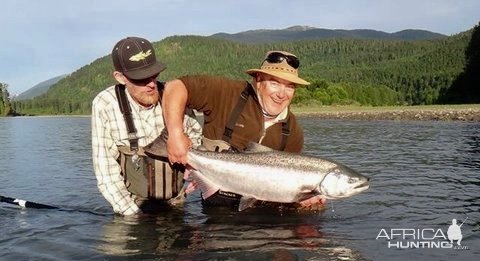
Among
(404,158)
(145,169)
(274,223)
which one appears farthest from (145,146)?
(404,158)

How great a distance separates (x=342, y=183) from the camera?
5332 millimetres

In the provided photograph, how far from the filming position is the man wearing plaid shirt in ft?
18.7

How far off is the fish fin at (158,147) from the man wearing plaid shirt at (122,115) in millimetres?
347

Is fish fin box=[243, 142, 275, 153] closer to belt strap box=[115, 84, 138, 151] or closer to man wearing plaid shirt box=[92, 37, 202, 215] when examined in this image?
man wearing plaid shirt box=[92, 37, 202, 215]

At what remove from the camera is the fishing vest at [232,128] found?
612 cm

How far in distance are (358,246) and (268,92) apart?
1.92 meters

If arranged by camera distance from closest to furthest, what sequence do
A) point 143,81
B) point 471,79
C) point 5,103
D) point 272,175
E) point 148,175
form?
1. point 272,175
2. point 143,81
3. point 148,175
4. point 471,79
5. point 5,103

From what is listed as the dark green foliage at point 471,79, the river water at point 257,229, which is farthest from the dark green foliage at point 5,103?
the river water at point 257,229

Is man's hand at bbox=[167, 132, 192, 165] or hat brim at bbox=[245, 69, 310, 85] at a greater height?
hat brim at bbox=[245, 69, 310, 85]

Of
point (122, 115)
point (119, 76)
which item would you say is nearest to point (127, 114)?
point (122, 115)

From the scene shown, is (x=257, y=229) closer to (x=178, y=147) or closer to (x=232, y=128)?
(x=232, y=128)

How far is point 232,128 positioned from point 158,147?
90 centimetres

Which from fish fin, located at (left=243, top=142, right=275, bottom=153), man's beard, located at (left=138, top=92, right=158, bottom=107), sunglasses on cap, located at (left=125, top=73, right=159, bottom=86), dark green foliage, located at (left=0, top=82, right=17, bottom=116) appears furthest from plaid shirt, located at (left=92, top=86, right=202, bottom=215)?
dark green foliage, located at (left=0, top=82, right=17, bottom=116)

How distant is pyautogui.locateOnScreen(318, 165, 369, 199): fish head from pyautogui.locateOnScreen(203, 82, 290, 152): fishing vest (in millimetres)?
1029
